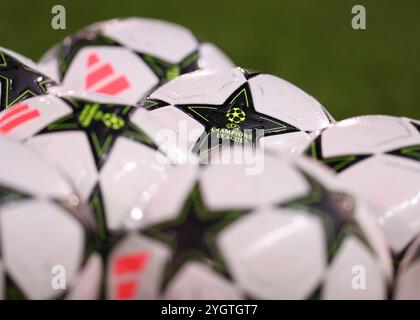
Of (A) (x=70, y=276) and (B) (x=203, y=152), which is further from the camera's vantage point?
(B) (x=203, y=152)

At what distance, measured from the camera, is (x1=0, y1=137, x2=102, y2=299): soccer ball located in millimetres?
1256

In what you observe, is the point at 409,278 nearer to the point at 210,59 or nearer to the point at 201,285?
the point at 201,285

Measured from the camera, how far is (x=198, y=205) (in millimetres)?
1305

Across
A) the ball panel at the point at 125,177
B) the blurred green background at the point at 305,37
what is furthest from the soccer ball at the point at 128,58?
the blurred green background at the point at 305,37

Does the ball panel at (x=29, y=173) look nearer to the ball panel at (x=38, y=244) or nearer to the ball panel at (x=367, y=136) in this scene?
the ball panel at (x=38, y=244)

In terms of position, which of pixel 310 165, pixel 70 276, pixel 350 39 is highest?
pixel 310 165

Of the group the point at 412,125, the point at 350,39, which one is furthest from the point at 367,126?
the point at 350,39

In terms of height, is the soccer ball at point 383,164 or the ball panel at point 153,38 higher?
the ball panel at point 153,38

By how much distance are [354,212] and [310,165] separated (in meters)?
0.13

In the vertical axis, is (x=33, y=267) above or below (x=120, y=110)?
below

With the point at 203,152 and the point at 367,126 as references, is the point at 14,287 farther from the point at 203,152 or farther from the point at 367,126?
the point at 367,126

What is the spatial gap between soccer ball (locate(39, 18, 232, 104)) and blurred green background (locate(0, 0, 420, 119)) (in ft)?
4.41

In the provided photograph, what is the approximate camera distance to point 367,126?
5.67ft

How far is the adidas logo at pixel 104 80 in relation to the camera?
2055 millimetres
